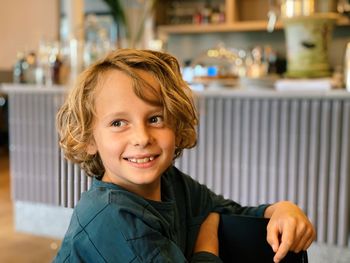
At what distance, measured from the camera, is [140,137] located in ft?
2.23

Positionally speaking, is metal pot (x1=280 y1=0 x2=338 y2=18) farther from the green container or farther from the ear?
the ear

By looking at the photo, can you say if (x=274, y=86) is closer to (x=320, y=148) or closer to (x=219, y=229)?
(x=320, y=148)

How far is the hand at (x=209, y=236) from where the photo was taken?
796 millimetres

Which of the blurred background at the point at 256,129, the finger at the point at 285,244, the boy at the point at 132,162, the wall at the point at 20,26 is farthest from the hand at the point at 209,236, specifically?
the wall at the point at 20,26

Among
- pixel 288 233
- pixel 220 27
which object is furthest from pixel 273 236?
pixel 220 27

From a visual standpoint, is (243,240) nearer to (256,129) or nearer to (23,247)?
(256,129)

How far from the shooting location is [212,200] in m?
0.92

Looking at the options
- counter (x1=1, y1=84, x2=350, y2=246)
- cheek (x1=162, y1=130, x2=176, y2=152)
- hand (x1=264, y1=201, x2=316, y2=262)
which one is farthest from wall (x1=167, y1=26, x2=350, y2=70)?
cheek (x1=162, y1=130, x2=176, y2=152)

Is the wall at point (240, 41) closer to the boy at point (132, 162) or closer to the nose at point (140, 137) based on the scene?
the boy at point (132, 162)

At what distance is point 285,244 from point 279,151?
3.82ft

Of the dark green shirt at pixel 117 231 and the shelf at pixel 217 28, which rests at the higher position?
the shelf at pixel 217 28

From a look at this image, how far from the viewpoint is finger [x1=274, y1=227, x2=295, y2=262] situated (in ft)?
2.37

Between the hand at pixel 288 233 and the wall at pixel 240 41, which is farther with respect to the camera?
the wall at pixel 240 41

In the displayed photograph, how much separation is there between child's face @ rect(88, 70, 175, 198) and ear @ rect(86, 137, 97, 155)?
1.6 inches
